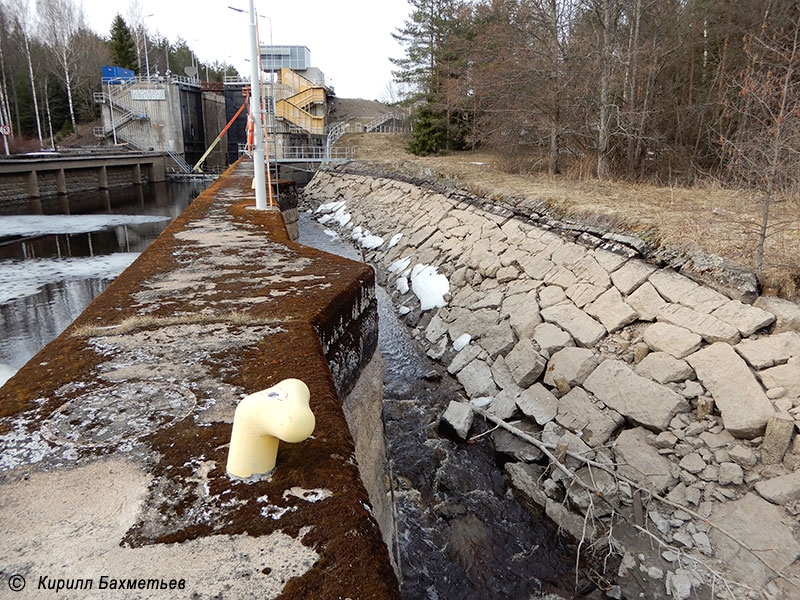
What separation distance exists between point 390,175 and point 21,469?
20612mm

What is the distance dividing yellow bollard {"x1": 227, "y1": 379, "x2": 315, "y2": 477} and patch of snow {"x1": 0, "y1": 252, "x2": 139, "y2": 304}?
11.1 metres

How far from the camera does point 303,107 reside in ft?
120

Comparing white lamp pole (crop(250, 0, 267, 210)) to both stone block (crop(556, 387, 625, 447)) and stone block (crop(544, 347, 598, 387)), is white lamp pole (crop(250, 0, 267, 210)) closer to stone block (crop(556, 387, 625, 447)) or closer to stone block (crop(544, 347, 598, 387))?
stone block (crop(544, 347, 598, 387))

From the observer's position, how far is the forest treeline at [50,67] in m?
44.3

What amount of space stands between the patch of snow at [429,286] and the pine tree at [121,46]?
57.3 m

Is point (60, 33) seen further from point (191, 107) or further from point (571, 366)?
point (571, 366)

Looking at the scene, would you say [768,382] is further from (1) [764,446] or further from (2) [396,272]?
(2) [396,272]

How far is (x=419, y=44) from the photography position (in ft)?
106

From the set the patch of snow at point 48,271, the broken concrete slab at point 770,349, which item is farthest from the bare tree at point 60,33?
the broken concrete slab at point 770,349

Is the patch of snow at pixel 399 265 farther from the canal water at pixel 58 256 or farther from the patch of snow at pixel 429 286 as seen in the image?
the canal water at pixel 58 256

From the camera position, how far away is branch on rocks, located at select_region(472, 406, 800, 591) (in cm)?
409

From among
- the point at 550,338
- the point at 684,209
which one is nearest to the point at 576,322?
the point at 550,338

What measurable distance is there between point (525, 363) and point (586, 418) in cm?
135

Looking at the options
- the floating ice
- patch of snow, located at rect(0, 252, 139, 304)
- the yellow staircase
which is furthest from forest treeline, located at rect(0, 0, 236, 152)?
patch of snow, located at rect(0, 252, 139, 304)
